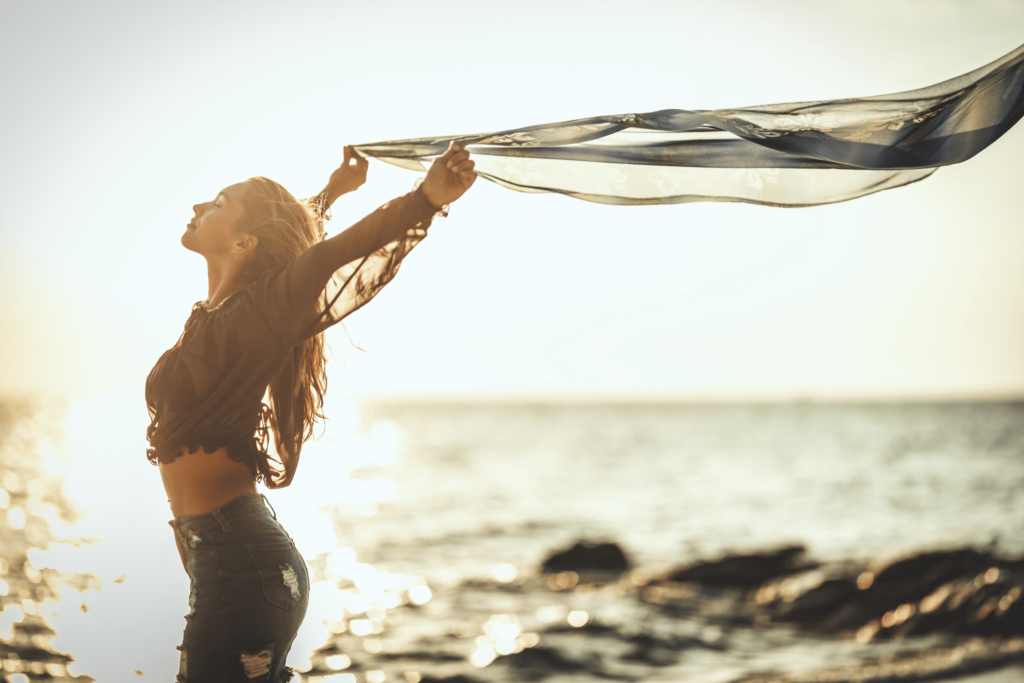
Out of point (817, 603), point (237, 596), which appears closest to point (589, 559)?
point (817, 603)

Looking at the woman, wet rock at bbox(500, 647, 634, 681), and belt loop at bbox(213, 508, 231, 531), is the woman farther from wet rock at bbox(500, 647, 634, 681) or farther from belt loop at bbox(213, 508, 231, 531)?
wet rock at bbox(500, 647, 634, 681)

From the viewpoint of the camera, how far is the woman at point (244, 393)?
2.38 m

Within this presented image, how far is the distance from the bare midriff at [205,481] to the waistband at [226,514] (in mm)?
17

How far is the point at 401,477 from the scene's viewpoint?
41.8 metres

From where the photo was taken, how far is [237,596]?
238 centimetres

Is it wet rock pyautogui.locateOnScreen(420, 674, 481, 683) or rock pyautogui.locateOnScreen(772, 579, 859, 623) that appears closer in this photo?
wet rock pyautogui.locateOnScreen(420, 674, 481, 683)

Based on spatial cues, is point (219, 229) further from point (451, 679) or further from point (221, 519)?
point (451, 679)

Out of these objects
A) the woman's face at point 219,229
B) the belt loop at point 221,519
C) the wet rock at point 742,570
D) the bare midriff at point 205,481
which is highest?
the wet rock at point 742,570

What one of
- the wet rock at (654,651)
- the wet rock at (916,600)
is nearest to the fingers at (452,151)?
the wet rock at (654,651)

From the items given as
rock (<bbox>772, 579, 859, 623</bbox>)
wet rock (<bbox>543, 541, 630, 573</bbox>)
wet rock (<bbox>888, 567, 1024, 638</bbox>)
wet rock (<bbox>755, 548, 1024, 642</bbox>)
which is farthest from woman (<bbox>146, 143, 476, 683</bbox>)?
wet rock (<bbox>543, 541, 630, 573</bbox>)

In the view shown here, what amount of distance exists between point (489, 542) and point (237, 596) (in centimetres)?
1980

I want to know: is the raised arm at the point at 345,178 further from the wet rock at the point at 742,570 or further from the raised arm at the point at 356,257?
the wet rock at the point at 742,570

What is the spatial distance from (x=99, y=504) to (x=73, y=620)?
130 inches

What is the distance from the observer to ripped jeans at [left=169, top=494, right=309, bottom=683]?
93.7 inches
